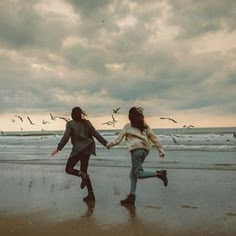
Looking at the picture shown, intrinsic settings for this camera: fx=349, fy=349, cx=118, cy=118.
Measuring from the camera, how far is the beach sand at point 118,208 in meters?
4.71

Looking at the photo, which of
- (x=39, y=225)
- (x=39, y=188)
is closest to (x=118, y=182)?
(x=39, y=188)

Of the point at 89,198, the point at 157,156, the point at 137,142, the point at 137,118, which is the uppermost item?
the point at 137,118

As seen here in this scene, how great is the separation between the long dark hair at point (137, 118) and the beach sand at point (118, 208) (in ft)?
4.71

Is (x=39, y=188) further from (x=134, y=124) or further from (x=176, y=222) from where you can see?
(x=176, y=222)

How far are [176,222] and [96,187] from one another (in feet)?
11.6

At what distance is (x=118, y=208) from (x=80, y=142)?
1.57 m

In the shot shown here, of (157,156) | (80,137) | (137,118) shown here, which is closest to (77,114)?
(80,137)

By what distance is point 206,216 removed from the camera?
5.33 metres

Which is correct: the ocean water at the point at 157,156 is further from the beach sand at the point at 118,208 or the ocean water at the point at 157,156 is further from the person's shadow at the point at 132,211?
the person's shadow at the point at 132,211

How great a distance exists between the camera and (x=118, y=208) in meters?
6.04

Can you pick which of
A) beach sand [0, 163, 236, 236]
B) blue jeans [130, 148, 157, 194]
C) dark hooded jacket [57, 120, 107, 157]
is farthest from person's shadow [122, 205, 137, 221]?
dark hooded jacket [57, 120, 107, 157]

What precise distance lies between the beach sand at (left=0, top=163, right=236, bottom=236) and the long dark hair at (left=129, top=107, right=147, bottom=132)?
1435mm

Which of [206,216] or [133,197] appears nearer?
[206,216]

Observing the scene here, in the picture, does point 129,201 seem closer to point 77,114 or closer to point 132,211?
point 132,211
